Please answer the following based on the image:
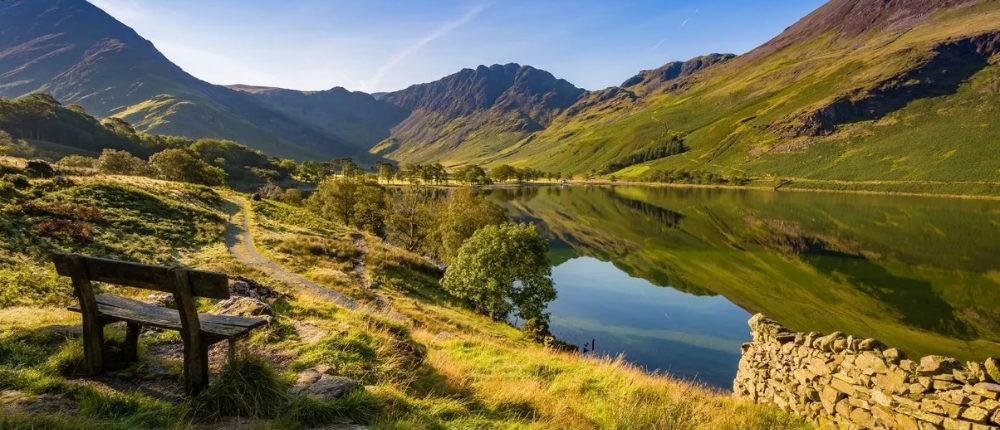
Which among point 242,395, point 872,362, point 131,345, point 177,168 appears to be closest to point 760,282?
point 872,362

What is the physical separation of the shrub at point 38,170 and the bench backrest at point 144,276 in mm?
44070

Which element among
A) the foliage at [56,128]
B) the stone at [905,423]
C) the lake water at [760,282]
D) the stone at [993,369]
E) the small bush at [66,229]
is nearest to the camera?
the stone at [993,369]

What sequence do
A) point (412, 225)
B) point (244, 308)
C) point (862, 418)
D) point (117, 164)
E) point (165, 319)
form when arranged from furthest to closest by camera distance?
1. point (117, 164)
2. point (412, 225)
3. point (244, 308)
4. point (862, 418)
5. point (165, 319)

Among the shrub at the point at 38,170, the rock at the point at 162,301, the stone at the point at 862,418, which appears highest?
the shrub at the point at 38,170

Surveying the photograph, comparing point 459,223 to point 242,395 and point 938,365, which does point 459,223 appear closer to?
point 242,395

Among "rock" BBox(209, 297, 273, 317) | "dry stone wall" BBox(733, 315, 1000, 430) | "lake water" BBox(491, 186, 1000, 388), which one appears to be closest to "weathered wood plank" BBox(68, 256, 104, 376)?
"rock" BBox(209, 297, 273, 317)

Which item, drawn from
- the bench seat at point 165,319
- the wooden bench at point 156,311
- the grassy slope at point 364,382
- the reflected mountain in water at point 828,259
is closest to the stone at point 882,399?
the grassy slope at point 364,382

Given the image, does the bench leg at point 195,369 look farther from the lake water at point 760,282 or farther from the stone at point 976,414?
the lake water at point 760,282

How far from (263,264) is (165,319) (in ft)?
73.3

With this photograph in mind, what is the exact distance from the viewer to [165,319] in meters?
7.11

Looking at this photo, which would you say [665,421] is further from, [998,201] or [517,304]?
[998,201]

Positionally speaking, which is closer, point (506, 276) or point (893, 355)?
point (893, 355)

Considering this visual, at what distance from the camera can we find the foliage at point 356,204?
6669 centimetres

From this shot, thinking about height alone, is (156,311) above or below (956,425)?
above
